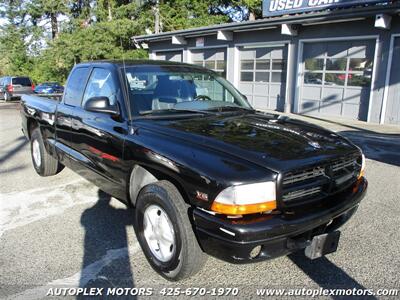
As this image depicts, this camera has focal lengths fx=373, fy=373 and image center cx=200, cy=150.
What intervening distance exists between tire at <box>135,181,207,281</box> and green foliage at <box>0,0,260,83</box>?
23.0m

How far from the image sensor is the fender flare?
3.33m

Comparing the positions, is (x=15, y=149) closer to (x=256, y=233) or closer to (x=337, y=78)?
(x=256, y=233)

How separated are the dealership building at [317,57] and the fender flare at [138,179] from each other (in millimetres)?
10321

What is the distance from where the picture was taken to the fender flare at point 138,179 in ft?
10.9

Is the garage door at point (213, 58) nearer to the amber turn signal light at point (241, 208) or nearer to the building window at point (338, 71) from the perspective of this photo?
the building window at point (338, 71)

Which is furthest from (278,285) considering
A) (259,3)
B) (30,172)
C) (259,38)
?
(259,3)

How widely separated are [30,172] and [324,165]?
16.5ft

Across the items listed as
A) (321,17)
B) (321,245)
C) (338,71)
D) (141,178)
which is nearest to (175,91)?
(141,178)

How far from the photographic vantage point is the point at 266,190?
8.16 ft

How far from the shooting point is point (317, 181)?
276 centimetres

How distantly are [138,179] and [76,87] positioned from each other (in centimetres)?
189

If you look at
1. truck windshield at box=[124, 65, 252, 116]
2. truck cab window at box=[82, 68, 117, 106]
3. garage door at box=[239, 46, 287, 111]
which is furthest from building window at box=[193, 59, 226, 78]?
truck cab window at box=[82, 68, 117, 106]

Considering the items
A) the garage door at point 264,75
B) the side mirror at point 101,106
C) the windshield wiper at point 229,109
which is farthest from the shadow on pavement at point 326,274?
the garage door at point 264,75

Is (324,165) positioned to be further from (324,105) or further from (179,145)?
(324,105)
